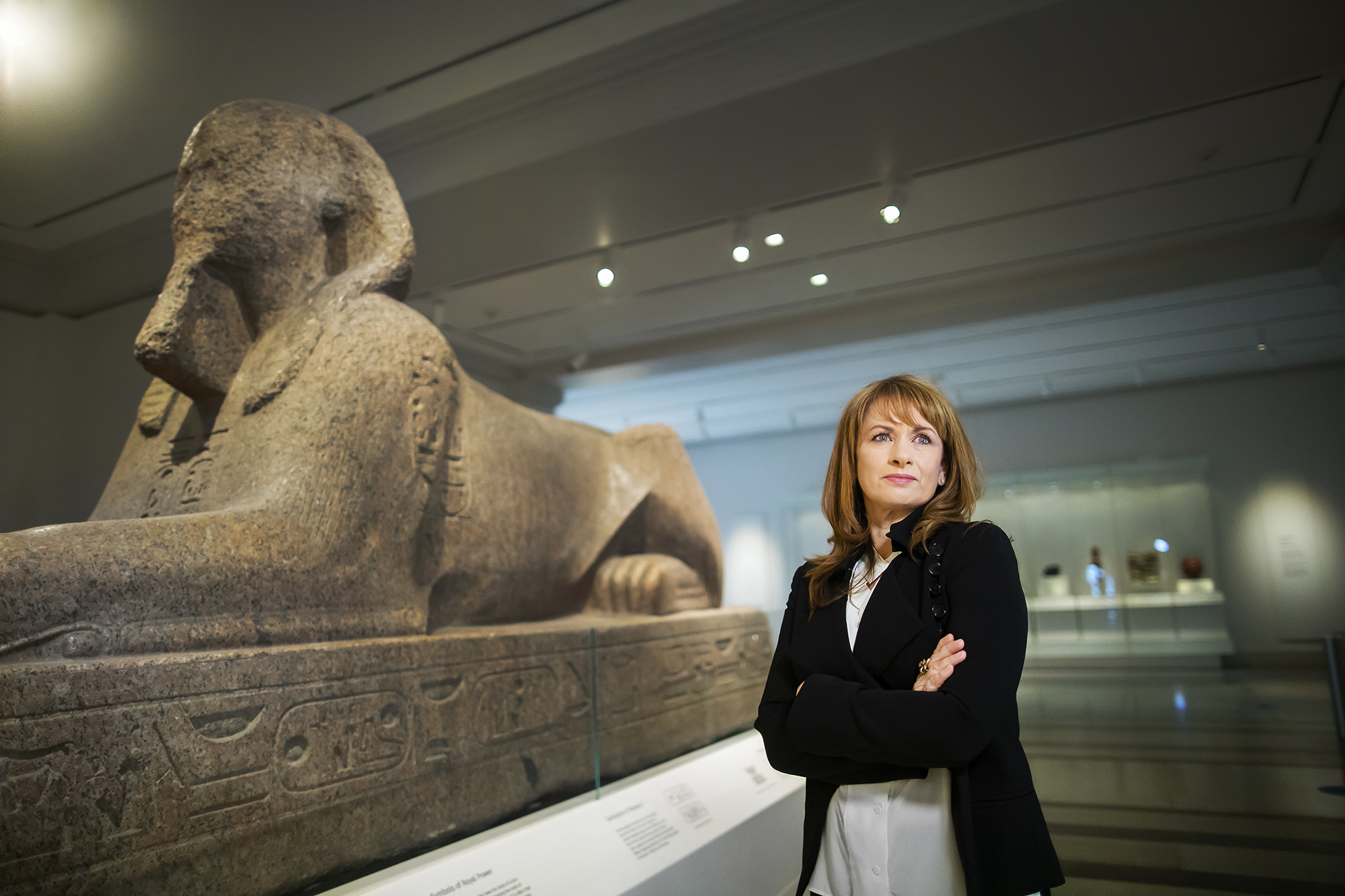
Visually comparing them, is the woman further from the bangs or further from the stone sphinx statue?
the stone sphinx statue

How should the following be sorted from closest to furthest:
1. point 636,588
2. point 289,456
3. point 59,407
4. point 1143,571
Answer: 1. point 59,407
2. point 289,456
3. point 636,588
4. point 1143,571

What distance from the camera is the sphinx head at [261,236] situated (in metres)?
2.18

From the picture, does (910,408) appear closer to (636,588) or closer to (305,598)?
(305,598)

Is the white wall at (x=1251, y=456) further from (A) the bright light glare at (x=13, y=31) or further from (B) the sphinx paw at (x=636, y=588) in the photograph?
(A) the bright light glare at (x=13, y=31)

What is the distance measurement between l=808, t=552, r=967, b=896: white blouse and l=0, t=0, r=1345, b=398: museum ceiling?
6.08 ft

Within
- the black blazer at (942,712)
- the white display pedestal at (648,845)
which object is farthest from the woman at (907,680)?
the white display pedestal at (648,845)

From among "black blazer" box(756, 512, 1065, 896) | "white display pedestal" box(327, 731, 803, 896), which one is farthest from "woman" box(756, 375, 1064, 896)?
"white display pedestal" box(327, 731, 803, 896)

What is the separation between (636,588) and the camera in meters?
3.27

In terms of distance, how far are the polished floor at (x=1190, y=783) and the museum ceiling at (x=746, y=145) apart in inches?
106

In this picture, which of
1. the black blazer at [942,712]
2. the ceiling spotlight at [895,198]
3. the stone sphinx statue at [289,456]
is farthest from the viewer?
the ceiling spotlight at [895,198]

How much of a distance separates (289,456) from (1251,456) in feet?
22.9

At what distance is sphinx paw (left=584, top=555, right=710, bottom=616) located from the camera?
327cm

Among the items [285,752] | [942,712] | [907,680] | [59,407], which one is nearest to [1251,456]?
[907,680]

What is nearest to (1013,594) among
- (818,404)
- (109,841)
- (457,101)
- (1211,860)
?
(109,841)
